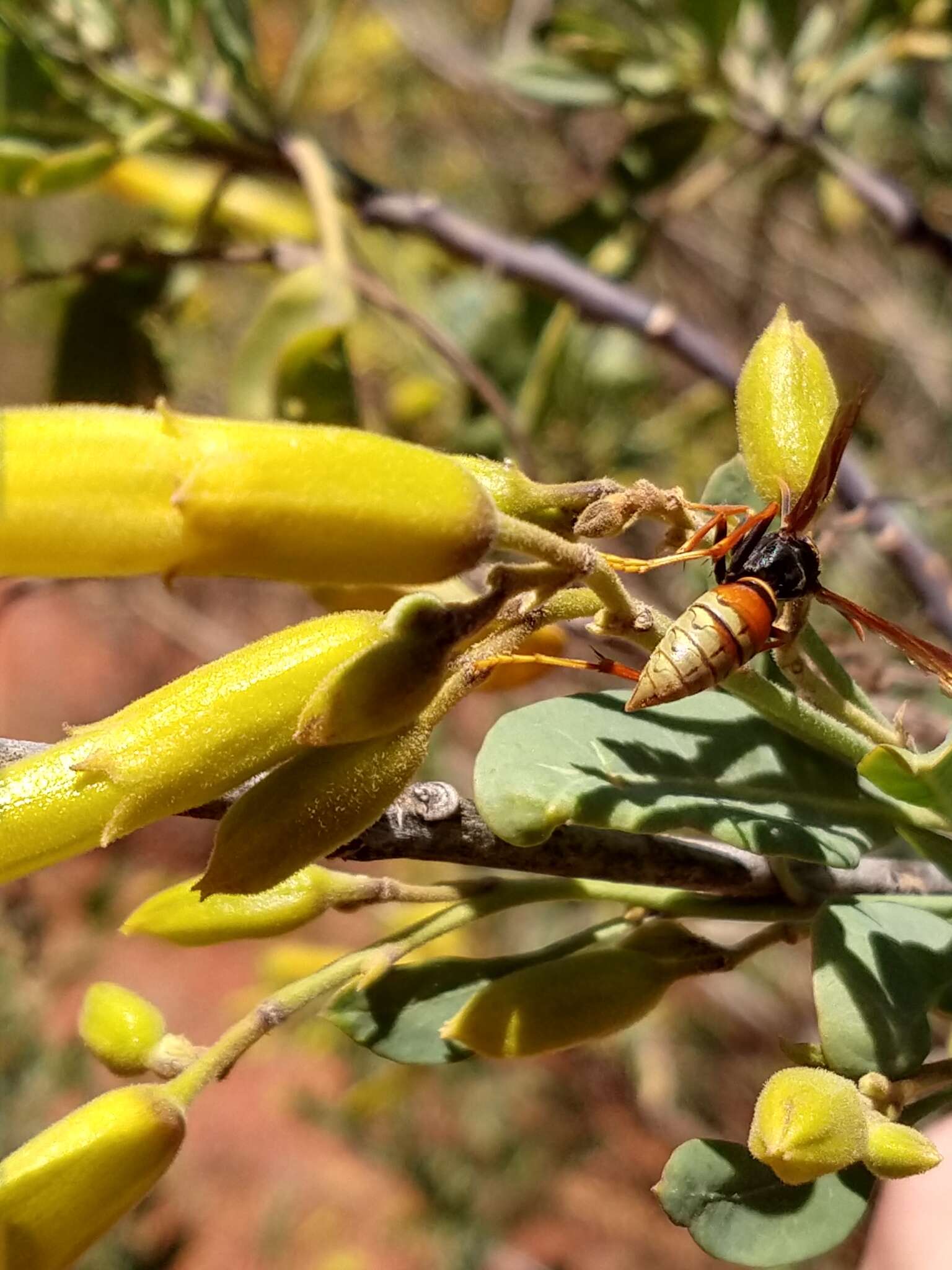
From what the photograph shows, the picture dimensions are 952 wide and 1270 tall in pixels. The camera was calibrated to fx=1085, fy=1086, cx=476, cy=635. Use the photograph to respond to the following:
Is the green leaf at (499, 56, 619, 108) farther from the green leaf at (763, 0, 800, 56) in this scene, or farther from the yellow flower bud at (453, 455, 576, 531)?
the yellow flower bud at (453, 455, 576, 531)

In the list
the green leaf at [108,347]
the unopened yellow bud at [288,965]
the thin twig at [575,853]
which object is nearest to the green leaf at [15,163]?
the green leaf at [108,347]

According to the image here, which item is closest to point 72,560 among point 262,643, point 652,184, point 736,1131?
point 262,643

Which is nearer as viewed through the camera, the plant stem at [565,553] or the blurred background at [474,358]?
the plant stem at [565,553]

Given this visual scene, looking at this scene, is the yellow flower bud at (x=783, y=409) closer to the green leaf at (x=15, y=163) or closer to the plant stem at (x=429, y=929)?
the plant stem at (x=429, y=929)

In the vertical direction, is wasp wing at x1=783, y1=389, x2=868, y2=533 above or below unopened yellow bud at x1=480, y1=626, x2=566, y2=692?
above

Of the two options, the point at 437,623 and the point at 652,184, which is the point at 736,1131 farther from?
the point at 437,623

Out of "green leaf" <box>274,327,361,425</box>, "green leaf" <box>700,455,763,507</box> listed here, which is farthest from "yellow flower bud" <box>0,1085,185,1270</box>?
"green leaf" <box>274,327,361,425</box>
